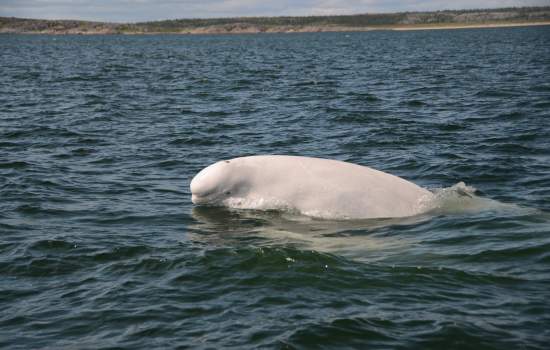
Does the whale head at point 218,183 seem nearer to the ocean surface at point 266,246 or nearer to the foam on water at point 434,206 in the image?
the foam on water at point 434,206

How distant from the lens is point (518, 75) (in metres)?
40.2

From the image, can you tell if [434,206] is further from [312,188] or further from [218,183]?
[218,183]

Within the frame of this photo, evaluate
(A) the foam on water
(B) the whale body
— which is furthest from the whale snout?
(A) the foam on water

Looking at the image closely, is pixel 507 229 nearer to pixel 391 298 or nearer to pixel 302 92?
pixel 391 298

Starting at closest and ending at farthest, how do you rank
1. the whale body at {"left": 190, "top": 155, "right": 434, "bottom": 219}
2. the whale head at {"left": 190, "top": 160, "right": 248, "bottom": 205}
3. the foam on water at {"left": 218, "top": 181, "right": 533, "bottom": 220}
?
1. the whale body at {"left": 190, "top": 155, "right": 434, "bottom": 219}
2. the foam on water at {"left": 218, "top": 181, "right": 533, "bottom": 220}
3. the whale head at {"left": 190, "top": 160, "right": 248, "bottom": 205}

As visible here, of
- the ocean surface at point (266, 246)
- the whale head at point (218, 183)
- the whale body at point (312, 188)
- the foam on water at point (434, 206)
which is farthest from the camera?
the whale head at point (218, 183)

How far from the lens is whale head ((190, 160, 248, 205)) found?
12.4m

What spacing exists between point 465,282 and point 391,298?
116 centimetres

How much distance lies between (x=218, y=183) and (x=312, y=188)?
172 cm

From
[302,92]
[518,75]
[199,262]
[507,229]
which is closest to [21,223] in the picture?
[199,262]

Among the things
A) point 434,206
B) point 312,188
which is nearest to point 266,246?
point 312,188

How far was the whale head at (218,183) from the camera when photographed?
40.5 ft

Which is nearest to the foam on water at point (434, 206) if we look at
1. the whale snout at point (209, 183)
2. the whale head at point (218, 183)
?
the whale head at point (218, 183)

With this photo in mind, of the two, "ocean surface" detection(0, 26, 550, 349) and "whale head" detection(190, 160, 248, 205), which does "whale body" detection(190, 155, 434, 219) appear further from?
"ocean surface" detection(0, 26, 550, 349)
